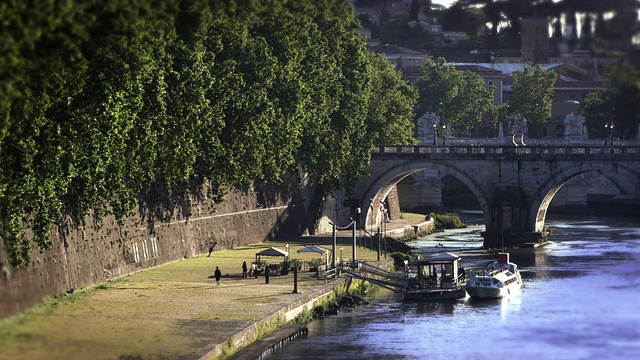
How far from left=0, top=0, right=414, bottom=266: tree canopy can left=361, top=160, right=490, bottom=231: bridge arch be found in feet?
11.9

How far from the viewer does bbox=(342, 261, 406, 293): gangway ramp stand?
81.8 meters

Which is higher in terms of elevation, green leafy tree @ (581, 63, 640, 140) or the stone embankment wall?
green leafy tree @ (581, 63, 640, 140)

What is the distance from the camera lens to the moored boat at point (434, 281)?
80500 millimetres

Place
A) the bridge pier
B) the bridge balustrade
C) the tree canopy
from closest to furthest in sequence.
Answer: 1. the tree canopy
2. the bridge pier
3. the bridge balustrade

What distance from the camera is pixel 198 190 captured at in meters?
90.4

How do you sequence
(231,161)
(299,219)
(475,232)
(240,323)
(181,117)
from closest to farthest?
1. (240,323)
2. (181,117)
3. (231,161)
4. (299,219)
5. (475,232)

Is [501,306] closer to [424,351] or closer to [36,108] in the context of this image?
[424,351]

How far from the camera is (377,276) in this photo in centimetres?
8612

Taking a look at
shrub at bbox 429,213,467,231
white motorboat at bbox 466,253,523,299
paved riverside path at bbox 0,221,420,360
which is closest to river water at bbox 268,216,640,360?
white motorboat at bbox 466,253,523,299

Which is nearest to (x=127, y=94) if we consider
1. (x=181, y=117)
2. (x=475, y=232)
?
(x=181, y=117)

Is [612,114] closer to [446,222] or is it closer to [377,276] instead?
[446,222]

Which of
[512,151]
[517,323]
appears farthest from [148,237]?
[512,151]

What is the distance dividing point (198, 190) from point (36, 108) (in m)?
34.0

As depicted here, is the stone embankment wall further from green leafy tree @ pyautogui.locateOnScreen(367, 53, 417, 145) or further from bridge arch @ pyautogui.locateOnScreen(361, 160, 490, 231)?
green leafy tree @ pyautogui.locateOnScreen(367, 53, 417, 145)
